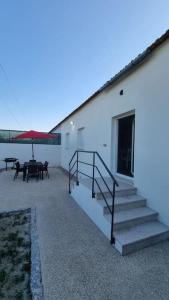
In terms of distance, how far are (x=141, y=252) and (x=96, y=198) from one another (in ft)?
4.50

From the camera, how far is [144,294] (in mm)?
1911

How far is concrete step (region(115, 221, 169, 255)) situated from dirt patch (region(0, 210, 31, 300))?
1435mm

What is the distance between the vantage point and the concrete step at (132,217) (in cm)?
314

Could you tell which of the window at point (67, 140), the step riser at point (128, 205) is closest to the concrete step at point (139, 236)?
the step riser at point (128, 205)

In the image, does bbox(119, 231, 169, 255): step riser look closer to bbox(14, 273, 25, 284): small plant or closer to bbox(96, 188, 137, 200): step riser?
bbox(96, 188, 137, 200): step riser

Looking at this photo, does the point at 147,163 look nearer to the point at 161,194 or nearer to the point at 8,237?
the point at 161,194

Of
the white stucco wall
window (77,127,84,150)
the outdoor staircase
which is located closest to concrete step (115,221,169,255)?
the outdoor staircase

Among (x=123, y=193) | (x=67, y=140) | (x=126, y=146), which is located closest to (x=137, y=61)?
(x=126, y=146)

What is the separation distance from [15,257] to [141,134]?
3448mm

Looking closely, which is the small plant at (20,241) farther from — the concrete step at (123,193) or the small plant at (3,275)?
the concrete step at (123,193)

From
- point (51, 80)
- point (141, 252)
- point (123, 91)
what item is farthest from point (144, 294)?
point (51, 80)

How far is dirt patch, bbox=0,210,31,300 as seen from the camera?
76.9 inches

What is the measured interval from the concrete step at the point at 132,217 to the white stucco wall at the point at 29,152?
10.4 meters

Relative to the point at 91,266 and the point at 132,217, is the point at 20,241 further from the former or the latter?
the point at 132,217
